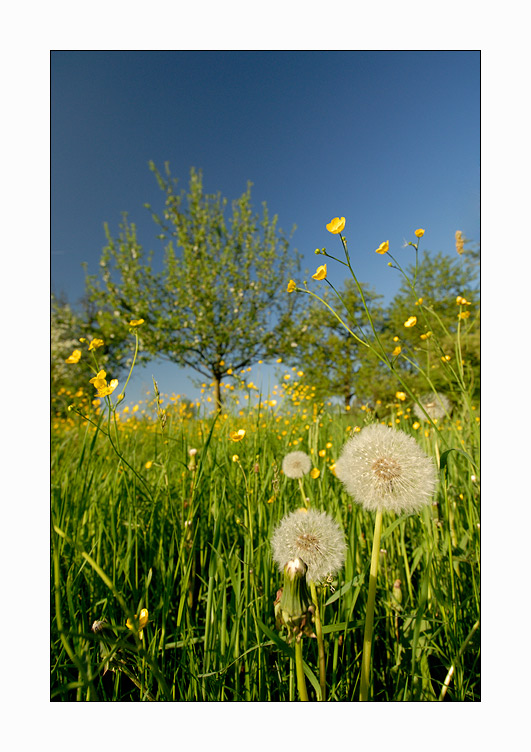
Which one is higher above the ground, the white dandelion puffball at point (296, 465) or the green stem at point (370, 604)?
the white dandelion puffball at point (296, 465)

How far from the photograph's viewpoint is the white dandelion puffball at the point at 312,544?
0.58m

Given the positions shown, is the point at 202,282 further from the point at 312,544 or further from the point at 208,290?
the point at 312,544

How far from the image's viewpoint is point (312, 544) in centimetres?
59

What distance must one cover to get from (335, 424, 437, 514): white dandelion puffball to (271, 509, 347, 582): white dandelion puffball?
0.24 feet

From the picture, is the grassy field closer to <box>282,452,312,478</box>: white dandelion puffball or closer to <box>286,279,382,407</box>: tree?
<box>282,452,312,478</box>: white dandelion puffball

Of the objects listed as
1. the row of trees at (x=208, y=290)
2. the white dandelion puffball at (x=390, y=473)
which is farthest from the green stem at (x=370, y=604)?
the row of trees at (x=208, y=290)

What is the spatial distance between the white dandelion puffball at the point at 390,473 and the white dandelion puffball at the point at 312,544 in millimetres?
73

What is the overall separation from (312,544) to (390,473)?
0.17 meters

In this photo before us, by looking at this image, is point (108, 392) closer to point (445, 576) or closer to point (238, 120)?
point (445, 576)

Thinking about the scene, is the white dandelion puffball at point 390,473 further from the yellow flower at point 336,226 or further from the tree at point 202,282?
the tree at point 202,282

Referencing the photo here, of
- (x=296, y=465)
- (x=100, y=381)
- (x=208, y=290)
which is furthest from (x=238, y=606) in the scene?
(x=208, y=290)

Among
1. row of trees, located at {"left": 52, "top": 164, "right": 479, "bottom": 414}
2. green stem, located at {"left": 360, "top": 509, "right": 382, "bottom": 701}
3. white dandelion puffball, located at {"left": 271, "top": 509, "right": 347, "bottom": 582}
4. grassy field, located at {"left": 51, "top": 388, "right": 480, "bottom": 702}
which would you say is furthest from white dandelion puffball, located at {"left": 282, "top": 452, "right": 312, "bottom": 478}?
row of trees, located at {"left": 52, "top": 164, "right": 479, "bottom": 414}
